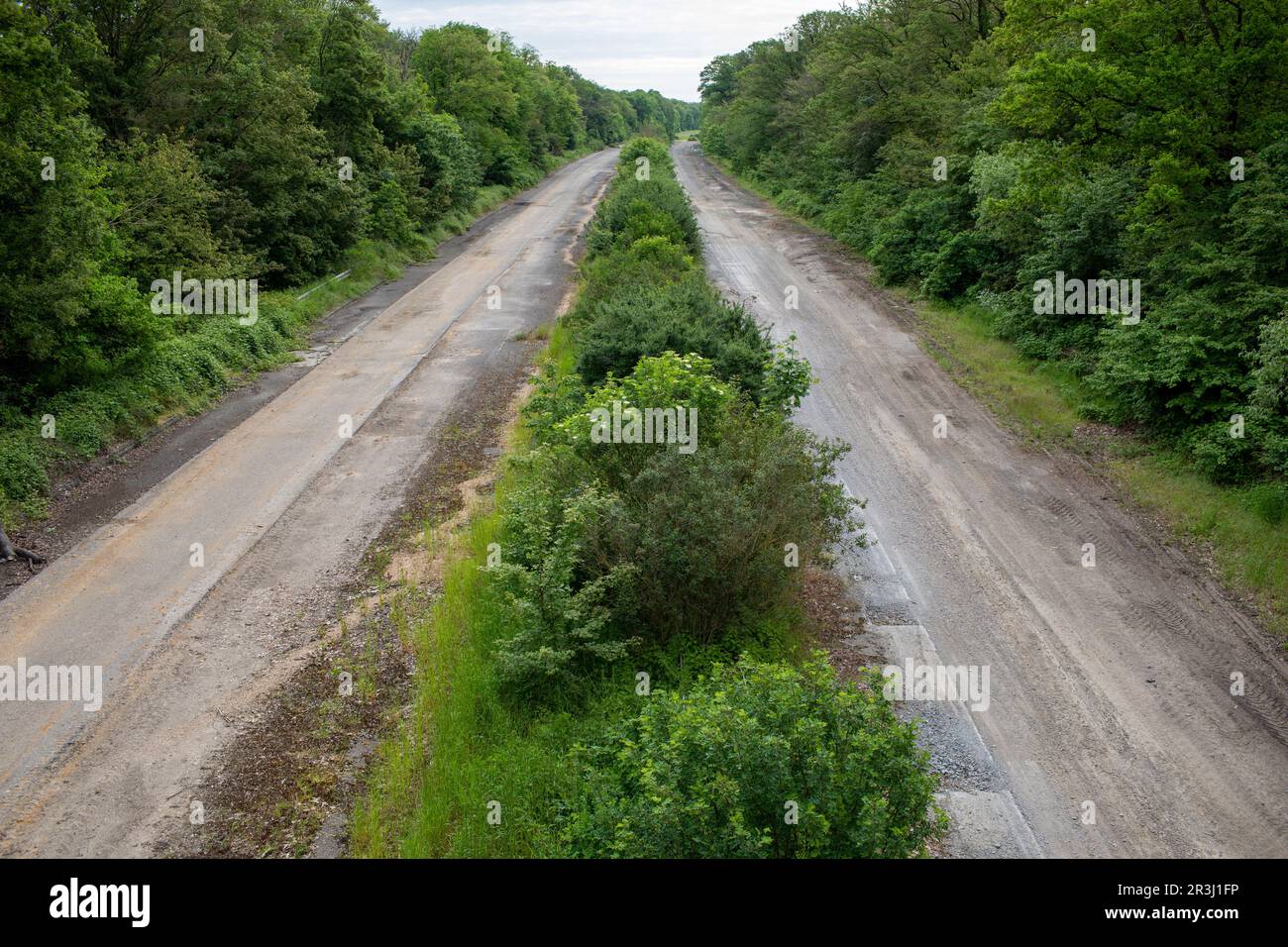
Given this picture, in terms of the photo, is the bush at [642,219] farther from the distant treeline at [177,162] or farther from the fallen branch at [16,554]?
the fallen branch at [16,554]

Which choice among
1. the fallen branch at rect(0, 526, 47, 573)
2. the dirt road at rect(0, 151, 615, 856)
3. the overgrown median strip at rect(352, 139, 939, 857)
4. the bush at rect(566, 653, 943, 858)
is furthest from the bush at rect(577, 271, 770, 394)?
the fallen branch at rect(0, 526, 47, 573)

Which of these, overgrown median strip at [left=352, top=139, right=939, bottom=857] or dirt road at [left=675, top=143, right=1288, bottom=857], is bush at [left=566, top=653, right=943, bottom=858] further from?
dirt road at [left=675, top=143, right=1288, bottom=857]

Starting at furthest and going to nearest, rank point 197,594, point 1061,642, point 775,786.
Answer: point 197,594
point 1061,642
point 775,786

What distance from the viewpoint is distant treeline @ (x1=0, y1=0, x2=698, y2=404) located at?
13.7 meters

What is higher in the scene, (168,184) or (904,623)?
(168,184)

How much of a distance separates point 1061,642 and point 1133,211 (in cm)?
940

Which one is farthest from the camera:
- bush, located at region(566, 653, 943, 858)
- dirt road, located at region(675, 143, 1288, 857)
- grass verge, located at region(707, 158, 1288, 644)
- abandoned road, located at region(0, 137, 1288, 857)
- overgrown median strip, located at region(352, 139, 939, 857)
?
grass verge, located at region(707, 158, 1288, 644)

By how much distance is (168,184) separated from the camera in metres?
18.8

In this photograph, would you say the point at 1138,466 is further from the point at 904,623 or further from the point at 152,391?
Result: the point at 152,391

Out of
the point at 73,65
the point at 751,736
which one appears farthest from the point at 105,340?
the point at 751,736

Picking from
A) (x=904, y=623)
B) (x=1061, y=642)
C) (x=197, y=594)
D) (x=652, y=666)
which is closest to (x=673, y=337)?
(x=904, y=623)

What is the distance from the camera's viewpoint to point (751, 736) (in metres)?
5.58

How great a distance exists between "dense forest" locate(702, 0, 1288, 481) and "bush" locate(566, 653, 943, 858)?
350 inches
